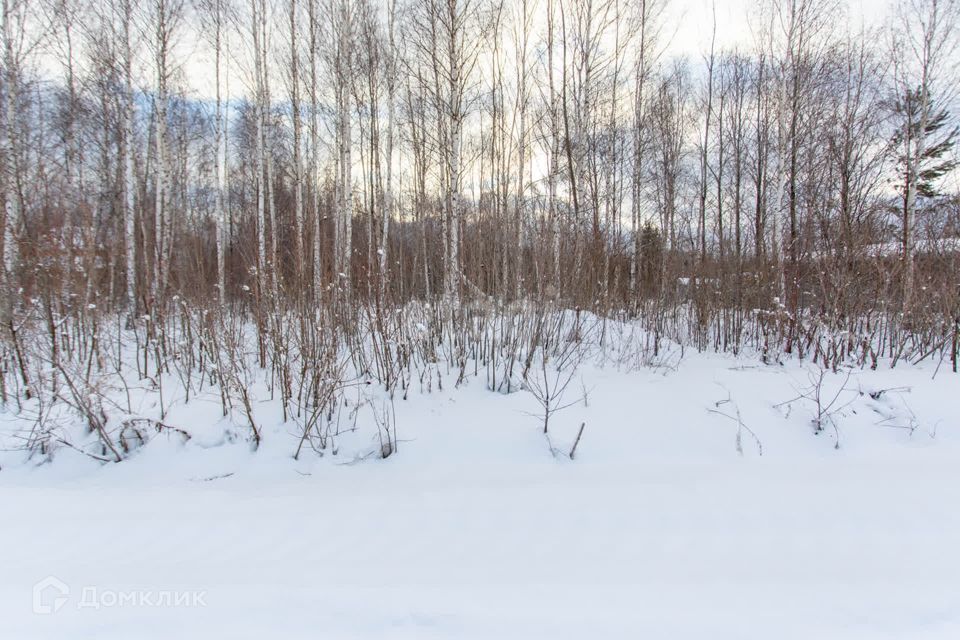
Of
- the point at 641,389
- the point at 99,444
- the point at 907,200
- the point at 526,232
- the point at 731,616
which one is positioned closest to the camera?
the point at 731,616

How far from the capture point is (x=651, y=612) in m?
1.65

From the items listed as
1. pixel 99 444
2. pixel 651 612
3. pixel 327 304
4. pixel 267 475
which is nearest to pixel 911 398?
pixel 651 612

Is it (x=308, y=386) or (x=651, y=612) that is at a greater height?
(x=308, y=386)

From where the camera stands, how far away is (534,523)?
7.47 feet

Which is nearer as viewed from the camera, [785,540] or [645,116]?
[785,540]

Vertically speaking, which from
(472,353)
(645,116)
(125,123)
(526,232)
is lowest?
(472,353)

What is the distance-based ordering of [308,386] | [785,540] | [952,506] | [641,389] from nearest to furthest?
[785,540], [952,506], [308,386], [641,389]

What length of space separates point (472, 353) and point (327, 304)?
1718 millimetres

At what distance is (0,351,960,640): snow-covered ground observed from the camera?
1649mm

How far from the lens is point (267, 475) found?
9.48 feet

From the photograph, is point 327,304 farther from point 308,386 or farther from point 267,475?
point 267,475

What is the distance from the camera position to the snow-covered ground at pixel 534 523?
165 centimetres

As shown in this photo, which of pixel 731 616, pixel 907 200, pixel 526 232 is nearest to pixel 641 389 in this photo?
pixel 526 232

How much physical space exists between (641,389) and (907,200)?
388 inches
